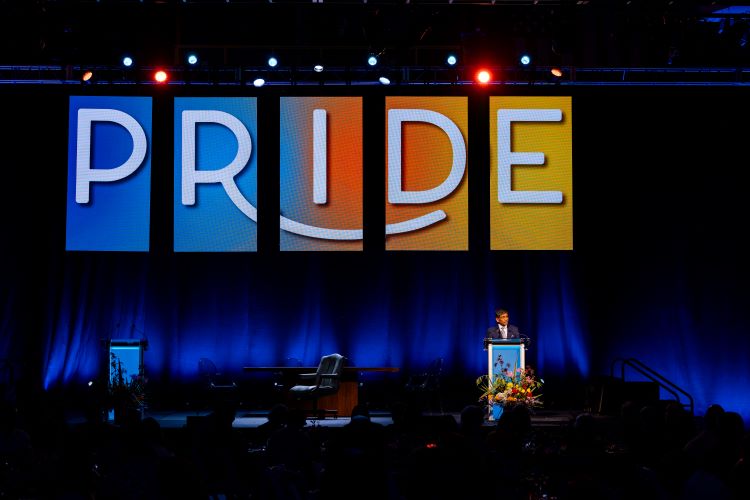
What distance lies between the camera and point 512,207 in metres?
13.2

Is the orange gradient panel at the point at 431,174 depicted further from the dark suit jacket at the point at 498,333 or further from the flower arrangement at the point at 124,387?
the flower arrangement at the point at 124,387

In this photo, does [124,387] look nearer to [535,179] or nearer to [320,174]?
[320,174]

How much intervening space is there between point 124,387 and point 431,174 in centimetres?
515

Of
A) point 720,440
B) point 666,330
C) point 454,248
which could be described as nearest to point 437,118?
point 454,248

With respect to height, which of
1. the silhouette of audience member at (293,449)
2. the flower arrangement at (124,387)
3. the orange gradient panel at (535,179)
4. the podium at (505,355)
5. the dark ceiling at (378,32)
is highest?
the dark ceiling at (378,32)

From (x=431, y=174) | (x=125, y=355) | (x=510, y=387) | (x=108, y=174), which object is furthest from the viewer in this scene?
(x=431, y=174)

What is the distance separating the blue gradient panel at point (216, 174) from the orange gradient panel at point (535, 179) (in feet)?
11.5

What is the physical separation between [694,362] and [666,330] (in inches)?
24.7

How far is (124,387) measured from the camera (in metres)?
11.4

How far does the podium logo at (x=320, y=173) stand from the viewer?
13.2 meters

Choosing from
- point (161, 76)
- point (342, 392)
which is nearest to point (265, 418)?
point (342, 392)

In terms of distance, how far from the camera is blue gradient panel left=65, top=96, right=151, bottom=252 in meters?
13.0

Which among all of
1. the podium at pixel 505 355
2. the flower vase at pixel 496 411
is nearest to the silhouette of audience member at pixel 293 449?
the flower vase at pixel 496 411

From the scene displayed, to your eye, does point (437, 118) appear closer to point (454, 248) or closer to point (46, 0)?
point (454, 248)
